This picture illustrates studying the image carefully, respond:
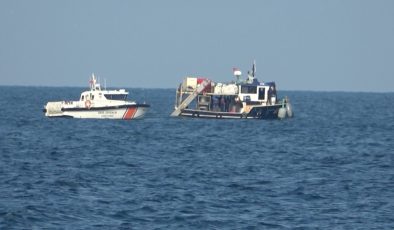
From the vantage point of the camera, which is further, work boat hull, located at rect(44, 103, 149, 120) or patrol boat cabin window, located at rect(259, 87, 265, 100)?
patrol boat cabin window, located at rect(259, 87, 265, 100)

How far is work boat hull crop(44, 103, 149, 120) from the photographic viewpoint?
283ft

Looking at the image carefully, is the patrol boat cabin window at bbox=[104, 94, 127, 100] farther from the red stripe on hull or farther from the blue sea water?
the blue sea water

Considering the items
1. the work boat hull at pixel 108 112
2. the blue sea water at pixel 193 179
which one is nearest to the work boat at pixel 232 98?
the work boat hull at pixel 108 112

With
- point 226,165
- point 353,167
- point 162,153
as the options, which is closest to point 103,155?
point 162,153

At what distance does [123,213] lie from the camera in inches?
1420

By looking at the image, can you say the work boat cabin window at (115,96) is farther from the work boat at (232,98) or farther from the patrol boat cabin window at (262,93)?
the patrol boat cabin window at (262,93)

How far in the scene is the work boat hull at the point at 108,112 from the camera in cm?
8612

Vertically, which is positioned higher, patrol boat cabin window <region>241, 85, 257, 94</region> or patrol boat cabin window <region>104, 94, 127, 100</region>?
patrol boat cabin window <region>241, 85, 257, 94</region>

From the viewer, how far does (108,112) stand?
285 ft

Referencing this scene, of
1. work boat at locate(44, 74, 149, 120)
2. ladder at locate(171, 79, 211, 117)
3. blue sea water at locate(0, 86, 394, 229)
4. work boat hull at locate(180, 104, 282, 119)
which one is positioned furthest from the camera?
ladder at locate(171, 79, 211, 117)

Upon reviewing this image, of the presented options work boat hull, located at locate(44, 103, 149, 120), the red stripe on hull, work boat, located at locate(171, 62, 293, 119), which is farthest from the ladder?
the red stripe on hull

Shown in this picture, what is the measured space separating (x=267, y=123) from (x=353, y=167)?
3548 centimetres

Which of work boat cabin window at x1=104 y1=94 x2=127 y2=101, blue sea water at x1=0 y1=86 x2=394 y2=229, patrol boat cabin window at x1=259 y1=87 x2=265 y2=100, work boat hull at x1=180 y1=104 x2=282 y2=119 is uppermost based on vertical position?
patrol boat cabin window at x1=259 y1=87 x2=265 y2=100

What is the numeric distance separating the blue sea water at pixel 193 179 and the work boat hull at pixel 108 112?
748cm
